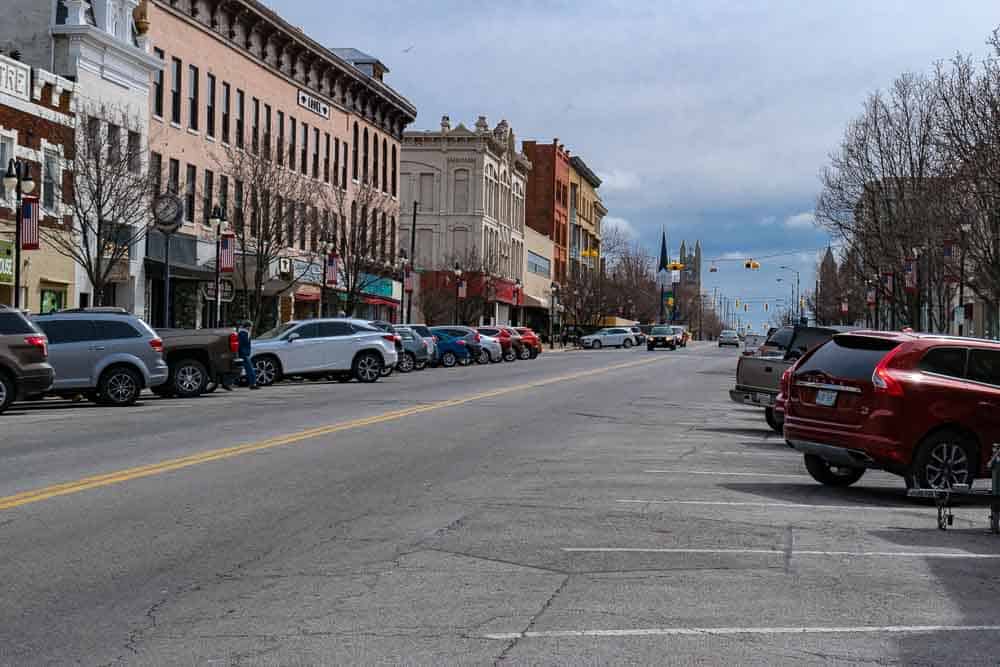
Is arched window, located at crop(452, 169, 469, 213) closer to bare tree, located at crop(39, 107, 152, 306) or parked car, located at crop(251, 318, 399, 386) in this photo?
bare tree, located at crop(39, 107, 152, 306)

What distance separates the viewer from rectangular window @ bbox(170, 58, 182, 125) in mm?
47844

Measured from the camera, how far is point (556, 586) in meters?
8.47

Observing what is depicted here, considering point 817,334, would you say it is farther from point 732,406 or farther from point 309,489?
point 309,489

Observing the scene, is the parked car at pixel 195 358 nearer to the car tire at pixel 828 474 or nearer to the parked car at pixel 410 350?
the car tire at pixel 828 474

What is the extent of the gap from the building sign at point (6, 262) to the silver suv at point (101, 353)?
12.2 m

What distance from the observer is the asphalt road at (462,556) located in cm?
696

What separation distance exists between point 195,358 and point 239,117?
26.7m

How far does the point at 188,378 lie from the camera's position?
2856cm

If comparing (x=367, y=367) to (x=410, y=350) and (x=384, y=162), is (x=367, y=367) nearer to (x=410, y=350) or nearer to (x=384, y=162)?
(x=410, y=350)

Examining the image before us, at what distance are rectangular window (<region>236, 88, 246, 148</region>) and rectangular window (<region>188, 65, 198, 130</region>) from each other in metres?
3.37

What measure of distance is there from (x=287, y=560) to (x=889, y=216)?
5096 cm

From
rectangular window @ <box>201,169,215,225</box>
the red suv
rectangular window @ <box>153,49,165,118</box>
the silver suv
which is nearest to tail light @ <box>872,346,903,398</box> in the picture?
the red suv

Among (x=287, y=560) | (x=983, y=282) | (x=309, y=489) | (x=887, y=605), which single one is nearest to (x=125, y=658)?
(x=287, y=560)

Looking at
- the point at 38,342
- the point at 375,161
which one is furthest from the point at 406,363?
the point at 375,161
